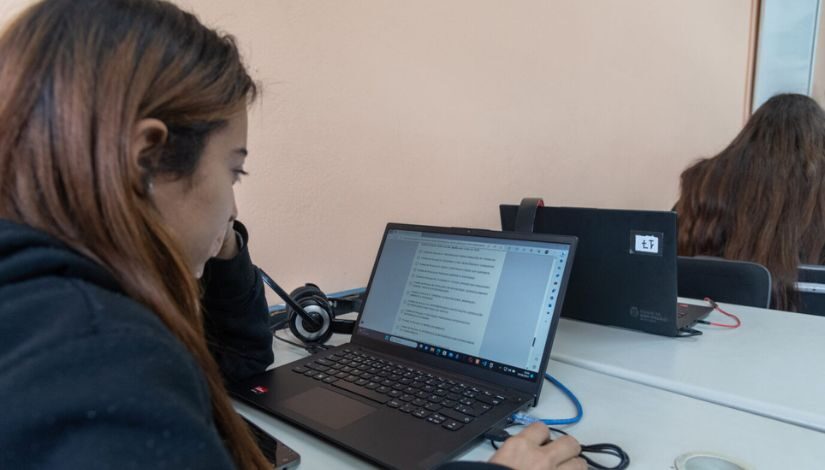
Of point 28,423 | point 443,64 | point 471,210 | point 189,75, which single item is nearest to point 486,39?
point 443,64

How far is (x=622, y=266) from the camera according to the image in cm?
92

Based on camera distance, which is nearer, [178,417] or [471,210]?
[178,417]

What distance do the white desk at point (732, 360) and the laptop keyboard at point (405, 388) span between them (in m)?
0.28

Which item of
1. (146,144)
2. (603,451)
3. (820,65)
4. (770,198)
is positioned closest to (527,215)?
(603,451)

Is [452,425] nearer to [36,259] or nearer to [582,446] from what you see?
[582,446]

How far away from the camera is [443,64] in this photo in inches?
56.7

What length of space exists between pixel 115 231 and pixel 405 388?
1.44ft

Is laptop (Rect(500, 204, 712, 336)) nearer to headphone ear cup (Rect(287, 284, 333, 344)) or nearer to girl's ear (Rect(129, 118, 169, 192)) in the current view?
headphone ear cup (Rect(287, 284, 333, 344))

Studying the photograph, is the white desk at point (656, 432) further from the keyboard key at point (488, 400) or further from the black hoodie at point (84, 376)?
the black hoodie at point (84, 376)

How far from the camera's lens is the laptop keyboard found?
2.06 ft

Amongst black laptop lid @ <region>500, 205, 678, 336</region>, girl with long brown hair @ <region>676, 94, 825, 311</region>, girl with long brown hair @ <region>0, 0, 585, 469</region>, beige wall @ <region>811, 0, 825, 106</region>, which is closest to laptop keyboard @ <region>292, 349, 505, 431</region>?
girl with long brown hair @ <region>0, 0, 585, 469</region>

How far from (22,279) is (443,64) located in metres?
1.27

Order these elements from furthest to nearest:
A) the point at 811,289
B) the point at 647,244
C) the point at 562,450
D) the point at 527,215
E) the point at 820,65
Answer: the point at 820,65, the point at 811,289, the point at 527,215, the point at 647,244, the point at 562,450

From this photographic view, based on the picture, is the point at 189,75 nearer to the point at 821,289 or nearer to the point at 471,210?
the point at 471,210
